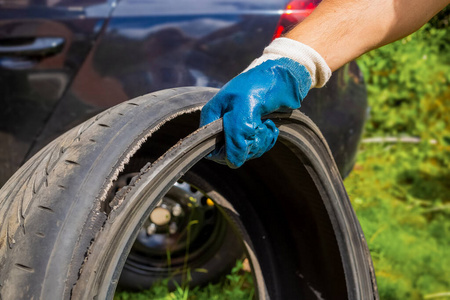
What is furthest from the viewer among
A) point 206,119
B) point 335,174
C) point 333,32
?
point 335,174

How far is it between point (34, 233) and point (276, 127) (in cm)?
73

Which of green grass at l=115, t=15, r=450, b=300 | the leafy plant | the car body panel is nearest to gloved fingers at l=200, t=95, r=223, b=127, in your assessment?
the car body panel

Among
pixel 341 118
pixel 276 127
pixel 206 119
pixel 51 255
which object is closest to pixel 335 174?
pixel 276 127

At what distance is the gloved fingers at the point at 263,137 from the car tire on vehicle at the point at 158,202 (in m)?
0.06

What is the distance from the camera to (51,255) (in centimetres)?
106

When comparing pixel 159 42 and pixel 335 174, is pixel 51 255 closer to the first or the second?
pixel 335 174

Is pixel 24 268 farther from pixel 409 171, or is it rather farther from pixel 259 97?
pixel 409 171

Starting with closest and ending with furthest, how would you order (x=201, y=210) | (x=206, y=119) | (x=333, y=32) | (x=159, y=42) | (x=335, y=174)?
(x=206, y=119)
(x=333, y=32)
(x=335, y=174)
(x=159, y=42)
(x=201, y=210)

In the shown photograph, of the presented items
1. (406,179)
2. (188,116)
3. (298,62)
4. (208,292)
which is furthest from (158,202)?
(406,179)

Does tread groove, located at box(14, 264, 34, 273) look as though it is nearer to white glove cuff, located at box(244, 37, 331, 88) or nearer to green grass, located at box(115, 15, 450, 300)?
white glove cuff, located at box(244, 37, 331, 88)

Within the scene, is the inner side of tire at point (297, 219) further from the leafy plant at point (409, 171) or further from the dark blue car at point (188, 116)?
the leafy plant at point (409, 171)

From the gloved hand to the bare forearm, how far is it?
70mm

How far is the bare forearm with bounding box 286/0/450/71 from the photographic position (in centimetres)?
152

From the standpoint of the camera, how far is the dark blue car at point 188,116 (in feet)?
5.93
